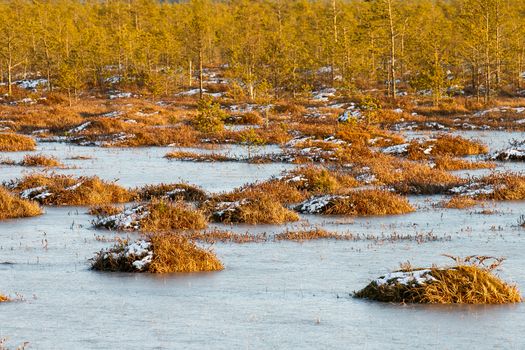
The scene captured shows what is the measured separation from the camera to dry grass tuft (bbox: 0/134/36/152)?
→ 43938 mm

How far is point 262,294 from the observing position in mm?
13625

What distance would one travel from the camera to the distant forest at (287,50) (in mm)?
76938

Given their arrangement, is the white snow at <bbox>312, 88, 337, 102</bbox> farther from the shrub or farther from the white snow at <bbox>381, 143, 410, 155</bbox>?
the white snow at <bbox>381, 143, 410, 155</bbox>

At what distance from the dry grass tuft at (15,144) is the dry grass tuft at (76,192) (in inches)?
731

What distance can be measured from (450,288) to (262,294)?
2.78 meters

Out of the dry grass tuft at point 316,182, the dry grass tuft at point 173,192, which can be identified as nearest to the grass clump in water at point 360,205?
the dry grass tuft at point 316,182

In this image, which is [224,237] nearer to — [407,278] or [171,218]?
[171,218]

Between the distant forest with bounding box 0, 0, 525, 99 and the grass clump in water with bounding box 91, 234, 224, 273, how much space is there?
50.4 meters

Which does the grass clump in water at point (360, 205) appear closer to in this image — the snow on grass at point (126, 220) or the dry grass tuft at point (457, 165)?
the snow on grass at point (126, 220)

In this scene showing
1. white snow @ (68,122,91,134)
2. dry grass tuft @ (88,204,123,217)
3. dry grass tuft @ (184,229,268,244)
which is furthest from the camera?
white snow @ (68,122,91,134)

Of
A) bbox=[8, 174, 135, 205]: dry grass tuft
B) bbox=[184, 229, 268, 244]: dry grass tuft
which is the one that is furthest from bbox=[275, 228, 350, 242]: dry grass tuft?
bbox=[8, 174, 135, 205]: dry grass tuft

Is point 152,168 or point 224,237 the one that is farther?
point 152,168

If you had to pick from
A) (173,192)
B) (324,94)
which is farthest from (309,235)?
(324,94)

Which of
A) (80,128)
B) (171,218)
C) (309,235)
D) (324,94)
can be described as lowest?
(309,235)
